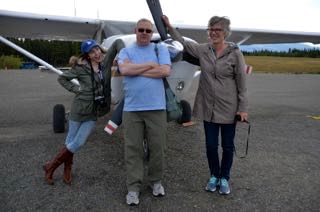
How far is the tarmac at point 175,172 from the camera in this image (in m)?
3.17

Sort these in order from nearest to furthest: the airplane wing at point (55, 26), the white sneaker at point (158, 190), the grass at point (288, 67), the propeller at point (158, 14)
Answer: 1. the white sneaker at point (158, 190)
2. the propeller at point (158, 14)
3. the airplane wing at point (55, 26)
4. the grass at point (288, 67)

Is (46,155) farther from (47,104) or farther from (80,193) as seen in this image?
(47,104)

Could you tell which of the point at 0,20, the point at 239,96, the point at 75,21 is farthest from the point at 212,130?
the point at 0,20

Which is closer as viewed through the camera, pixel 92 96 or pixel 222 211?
pixel 222 211

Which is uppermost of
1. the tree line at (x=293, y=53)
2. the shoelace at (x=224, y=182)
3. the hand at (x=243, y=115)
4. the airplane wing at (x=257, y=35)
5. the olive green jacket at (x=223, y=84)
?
the airplane wing at (x=257, y=35)

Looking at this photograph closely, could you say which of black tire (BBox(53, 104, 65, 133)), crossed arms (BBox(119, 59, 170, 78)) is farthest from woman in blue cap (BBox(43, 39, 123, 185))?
black tire (BBox(53, 104, 65, 133))

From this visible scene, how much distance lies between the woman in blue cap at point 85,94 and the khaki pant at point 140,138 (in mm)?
484

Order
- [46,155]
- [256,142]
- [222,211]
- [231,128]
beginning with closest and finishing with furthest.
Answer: [222,211]
[231,128]
[46,155]
[256,142]

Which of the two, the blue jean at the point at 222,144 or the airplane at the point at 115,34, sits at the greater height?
the airplane at the point at 115,34

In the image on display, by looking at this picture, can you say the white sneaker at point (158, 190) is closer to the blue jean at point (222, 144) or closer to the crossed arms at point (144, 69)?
the blue jean at point (222, 144)

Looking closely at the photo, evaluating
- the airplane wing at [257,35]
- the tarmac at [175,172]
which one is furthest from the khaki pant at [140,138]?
the airplane wing at [257,35]

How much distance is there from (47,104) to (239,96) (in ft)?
23.2

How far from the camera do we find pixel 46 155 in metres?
4.62

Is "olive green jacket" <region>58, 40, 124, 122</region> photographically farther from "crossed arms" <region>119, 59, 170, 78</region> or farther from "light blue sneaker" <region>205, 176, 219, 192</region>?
"light blue sneaker" <region>205, 176, 219, 192</region>
